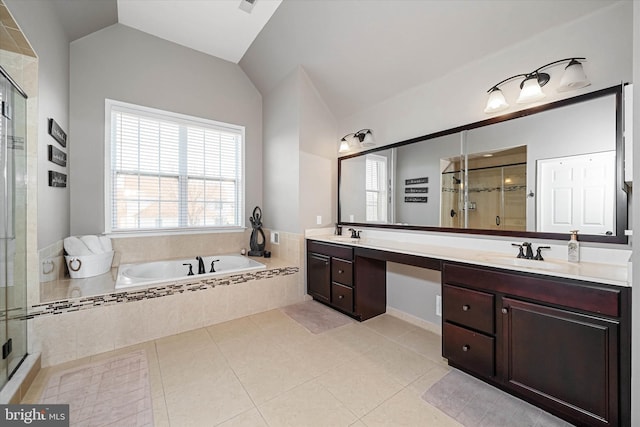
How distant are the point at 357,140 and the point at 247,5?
6.06 feet

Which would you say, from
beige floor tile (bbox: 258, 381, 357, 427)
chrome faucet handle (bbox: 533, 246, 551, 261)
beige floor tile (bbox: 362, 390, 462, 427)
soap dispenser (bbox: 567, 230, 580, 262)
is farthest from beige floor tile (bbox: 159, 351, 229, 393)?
soap dispenser (bbox: 567, 230, 580, 262)

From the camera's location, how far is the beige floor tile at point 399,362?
193cm

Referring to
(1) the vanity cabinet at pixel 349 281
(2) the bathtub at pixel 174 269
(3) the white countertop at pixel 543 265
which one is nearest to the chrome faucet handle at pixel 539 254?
(3) the white countertop at pixel 543 265

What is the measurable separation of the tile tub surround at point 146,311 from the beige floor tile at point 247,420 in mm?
1342

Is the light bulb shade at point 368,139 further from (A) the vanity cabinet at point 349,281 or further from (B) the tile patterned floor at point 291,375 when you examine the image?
(B) the tile patterned floor at point 291,375

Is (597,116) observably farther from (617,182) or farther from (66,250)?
(66,250)

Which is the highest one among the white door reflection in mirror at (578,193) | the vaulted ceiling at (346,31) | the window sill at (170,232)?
the vaulted ceiling at (346,31)

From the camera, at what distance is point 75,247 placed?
2.65 m

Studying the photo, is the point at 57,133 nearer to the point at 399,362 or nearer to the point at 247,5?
the point at 247,5

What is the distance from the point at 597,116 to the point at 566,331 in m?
1.35

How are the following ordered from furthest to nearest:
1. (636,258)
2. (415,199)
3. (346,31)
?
1. (415,199)
2. (346,31)
3. (636,258)

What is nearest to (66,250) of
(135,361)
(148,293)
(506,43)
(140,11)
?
(148,293)

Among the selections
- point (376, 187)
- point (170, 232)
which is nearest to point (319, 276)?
point (376, 187)

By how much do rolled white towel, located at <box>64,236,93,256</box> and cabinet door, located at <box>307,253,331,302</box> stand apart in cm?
234
